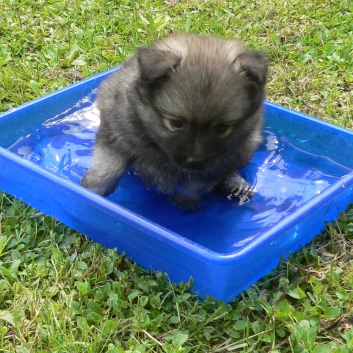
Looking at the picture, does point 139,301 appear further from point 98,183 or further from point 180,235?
point 98,183

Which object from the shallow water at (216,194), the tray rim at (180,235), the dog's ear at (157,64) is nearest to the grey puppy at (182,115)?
the dog's ear at (157,64)

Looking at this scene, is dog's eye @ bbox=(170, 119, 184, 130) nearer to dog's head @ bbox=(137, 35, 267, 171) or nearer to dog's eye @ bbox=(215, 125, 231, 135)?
dog's head @ bbox=(137, 35, 267, 171)

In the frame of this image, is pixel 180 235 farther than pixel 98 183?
No

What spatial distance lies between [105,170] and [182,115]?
742 mm

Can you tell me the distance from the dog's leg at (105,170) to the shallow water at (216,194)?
0.25 metres

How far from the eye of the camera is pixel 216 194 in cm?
335

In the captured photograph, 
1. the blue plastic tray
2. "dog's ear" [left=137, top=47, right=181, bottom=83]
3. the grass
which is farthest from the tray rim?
"dog's ear" [left=137, top=47, right=181, bottom=83]

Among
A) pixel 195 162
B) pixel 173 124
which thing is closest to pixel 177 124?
pixel 173 124

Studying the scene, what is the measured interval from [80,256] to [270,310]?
0.91 m

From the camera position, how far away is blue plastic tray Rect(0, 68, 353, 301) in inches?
95.3

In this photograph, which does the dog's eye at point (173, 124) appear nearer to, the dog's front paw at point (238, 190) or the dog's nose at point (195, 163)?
the dog's nose at point (195, 163)

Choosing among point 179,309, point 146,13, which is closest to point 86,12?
point 146,13

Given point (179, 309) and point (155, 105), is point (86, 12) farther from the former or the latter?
point (179, 309)

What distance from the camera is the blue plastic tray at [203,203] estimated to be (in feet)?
7.94
